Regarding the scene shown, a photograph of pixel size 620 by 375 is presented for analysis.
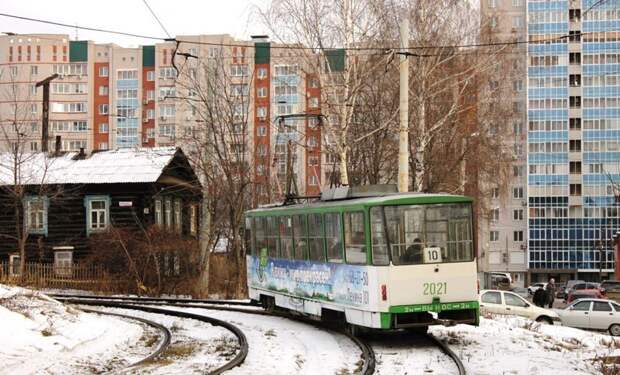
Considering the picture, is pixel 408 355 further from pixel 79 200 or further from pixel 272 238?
pixel 79 200

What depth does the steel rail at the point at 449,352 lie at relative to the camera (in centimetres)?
1077

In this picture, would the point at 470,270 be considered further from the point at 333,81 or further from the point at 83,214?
the point at 83,214

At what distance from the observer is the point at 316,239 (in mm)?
16047

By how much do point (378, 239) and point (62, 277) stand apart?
76.9 feet

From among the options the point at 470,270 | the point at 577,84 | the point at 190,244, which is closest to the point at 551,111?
the point at 577,84

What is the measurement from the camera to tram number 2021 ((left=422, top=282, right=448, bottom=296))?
1363 centimetres

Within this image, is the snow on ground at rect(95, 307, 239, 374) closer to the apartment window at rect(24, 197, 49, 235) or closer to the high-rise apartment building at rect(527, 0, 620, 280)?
the apartment window at rect(24, 197, 49, 235)

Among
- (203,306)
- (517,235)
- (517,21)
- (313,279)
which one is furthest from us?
(517,235)

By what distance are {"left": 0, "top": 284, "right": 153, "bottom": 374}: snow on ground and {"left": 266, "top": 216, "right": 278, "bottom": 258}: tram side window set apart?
3298 millimetres

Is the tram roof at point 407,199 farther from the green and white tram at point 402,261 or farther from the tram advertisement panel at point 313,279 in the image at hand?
the tram advertisement panel at point 313,279

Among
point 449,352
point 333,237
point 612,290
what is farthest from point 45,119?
point 449,352

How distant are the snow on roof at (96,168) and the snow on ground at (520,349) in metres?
24.9

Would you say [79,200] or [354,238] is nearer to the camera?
[354,238]

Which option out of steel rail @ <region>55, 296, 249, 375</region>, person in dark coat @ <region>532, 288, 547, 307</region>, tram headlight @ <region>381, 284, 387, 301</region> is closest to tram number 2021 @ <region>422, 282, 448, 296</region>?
tram headlight @ <region>381, 284, 387, 301</region>
